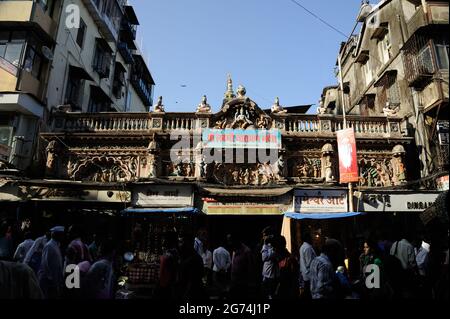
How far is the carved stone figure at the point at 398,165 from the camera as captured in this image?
44.4 ft

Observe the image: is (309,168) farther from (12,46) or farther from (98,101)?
(12,46)

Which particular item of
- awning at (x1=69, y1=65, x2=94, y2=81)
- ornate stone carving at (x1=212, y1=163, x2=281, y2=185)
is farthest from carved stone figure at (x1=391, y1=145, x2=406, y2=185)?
awning at (x1=69, y1=65, x2=94, y2=81)

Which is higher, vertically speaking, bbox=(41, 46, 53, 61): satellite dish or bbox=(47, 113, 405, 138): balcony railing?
bbox=(41, 46, 53, 61): satellite dish

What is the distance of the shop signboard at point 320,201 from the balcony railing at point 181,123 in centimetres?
330

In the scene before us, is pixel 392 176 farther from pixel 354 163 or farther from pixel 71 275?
pixel 71 275

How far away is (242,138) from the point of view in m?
14.1

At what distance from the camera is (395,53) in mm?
16484

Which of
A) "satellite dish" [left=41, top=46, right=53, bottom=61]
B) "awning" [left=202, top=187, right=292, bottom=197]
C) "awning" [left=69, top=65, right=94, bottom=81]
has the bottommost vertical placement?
"awning" [left=202, top=187, right=292, bottom=197]

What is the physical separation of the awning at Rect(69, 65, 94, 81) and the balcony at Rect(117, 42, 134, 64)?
629 centimetres

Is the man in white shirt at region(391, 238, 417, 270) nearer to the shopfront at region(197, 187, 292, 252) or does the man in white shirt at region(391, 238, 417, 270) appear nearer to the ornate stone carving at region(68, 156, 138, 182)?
the shopfront at region(197, 187, 292, 252)

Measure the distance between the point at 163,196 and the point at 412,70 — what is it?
13464mm

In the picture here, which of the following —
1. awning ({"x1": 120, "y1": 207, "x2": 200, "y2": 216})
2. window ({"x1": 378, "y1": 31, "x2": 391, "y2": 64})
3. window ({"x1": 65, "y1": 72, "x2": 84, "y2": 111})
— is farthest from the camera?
window ({"x1": 378, "y1": 31, "x2": 391, "y2": 64})

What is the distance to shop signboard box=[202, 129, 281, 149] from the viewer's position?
45.7 ft

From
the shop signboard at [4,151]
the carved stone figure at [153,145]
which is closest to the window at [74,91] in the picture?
the shop signboard at [4,151]
